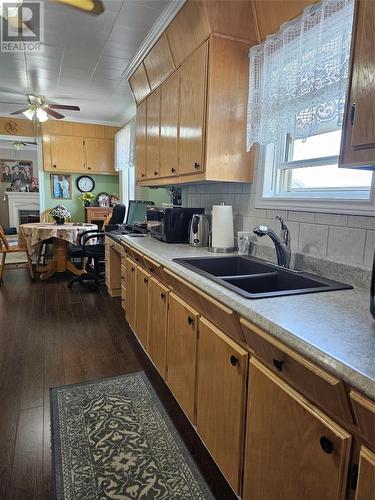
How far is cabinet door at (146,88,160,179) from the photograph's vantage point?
2.92 metres

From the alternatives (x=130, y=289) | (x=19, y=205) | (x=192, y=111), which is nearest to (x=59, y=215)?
(x=130, y=289)

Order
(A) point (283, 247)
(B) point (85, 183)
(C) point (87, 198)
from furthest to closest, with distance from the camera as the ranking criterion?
1. (B) point (85, 183)
2. (C) point (87, 198)
3. (A) point (283, 247)

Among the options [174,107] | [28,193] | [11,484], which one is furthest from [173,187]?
[28,193]

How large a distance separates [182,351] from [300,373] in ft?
3.05

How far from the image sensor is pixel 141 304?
2471mm

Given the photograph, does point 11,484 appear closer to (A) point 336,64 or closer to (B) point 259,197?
(B) point 259,197

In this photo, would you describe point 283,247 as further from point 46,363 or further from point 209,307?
point 46,363

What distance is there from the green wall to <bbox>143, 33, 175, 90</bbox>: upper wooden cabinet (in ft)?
11.9

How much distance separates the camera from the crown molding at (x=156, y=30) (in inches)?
90.1

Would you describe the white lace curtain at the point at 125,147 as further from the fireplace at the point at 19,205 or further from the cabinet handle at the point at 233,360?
the fireplace at the point at 19,205

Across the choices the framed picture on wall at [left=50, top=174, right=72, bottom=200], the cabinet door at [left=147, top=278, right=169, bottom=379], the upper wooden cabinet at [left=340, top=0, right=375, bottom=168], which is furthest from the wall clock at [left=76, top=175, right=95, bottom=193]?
the upper wooden cabinet at [left=340, top=0, right=375, bottom=168]

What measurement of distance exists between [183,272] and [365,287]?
2.62ft

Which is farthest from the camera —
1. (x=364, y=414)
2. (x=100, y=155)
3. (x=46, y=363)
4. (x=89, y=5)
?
(x=100, y=155)

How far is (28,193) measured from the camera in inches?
378
